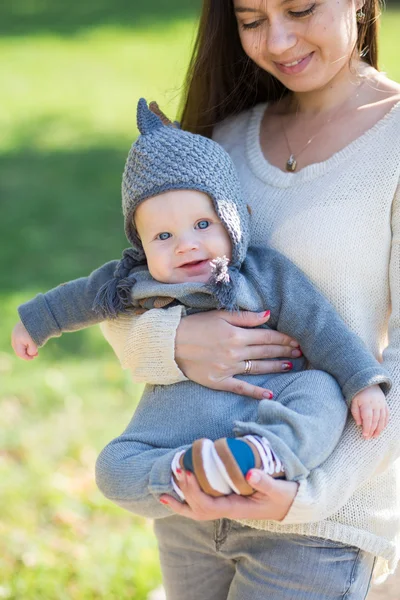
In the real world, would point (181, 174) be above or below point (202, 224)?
above

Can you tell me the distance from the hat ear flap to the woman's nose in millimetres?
387

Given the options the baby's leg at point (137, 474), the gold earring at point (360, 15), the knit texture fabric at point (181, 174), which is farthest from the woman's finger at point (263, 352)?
the gold earring at point (360, 15)

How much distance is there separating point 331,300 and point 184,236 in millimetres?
430

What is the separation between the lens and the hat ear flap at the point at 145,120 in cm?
244

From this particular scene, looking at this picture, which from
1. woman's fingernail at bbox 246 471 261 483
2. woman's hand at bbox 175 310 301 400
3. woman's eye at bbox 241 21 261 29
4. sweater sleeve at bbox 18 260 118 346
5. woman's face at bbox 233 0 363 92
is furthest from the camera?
sweater sleeve at bbox 18 260 118 346

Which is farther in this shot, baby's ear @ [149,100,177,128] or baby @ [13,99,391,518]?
baby's ear @ [149,100,177,128]

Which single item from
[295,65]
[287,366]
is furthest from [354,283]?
[295,65]

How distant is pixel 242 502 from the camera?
1927 mm

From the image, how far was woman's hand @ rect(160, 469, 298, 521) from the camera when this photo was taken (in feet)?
6.24

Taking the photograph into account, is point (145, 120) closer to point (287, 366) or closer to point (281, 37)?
point (281, 37)

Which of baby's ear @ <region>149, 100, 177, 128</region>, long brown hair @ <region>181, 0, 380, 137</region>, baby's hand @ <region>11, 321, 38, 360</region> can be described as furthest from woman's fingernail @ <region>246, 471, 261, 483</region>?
long brown hair @ <region>181, 0, 380, 137</region>

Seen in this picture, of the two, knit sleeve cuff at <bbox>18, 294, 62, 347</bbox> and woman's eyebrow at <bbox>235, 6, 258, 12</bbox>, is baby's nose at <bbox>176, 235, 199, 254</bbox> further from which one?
woman's eyebrow at <bbox>235, 6, 258, 12</bbox>

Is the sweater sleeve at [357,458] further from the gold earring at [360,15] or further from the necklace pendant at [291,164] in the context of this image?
the gold earring at [360,15]

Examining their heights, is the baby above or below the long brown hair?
below
